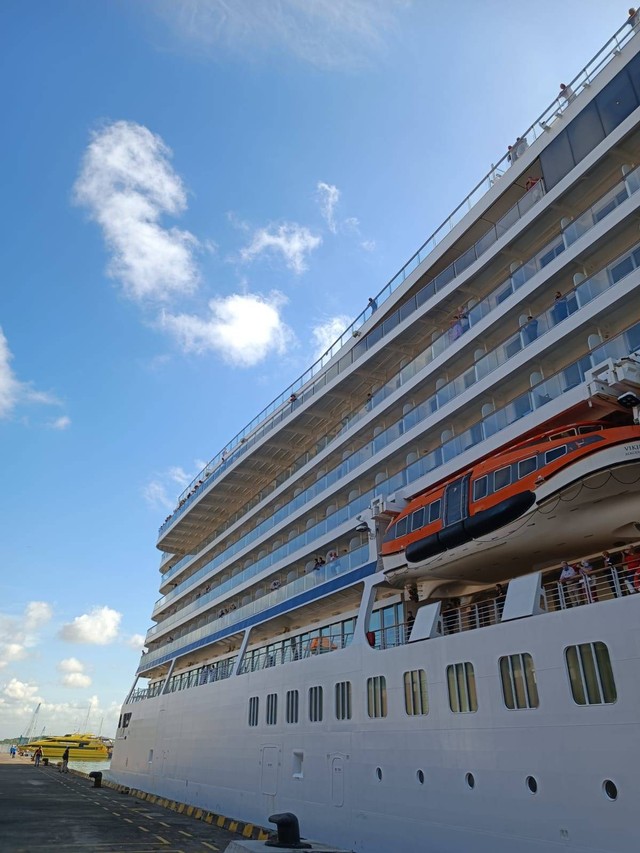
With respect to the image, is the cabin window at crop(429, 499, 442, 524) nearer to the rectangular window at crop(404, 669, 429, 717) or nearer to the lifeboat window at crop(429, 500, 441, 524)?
the lifeboat window at crop(429, 500, 441, 524)

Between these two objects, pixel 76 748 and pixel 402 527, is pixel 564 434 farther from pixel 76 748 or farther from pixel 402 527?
pixel 76 748

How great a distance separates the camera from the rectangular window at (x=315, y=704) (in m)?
15.2

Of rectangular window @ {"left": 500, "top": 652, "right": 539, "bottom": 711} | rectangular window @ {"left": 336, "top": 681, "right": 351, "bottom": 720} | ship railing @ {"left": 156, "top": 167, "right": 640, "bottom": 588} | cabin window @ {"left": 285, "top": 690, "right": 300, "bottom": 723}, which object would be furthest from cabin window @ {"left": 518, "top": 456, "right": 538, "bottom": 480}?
cabin window @ {"left": 285, "top": 690, "right": 300, "bottom": 723}

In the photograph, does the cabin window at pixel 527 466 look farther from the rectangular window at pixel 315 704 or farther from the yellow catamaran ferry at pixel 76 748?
the yellow catamaran ferry at pixel 76 748

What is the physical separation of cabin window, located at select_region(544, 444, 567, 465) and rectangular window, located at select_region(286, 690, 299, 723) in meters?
9.93

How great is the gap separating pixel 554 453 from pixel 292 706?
10.5 m

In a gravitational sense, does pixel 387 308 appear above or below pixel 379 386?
above

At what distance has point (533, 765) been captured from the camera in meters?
9.30

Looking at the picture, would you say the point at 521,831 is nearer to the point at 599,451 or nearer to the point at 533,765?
the point at 533,765

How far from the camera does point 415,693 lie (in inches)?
479

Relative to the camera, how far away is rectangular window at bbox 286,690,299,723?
53.8 feet

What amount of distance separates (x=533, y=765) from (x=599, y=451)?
5.14 m

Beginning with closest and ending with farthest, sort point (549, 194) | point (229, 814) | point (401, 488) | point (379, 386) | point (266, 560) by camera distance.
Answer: point (549, 194)
point (401, 488)
point (229, 814)
point (379, 386)
point (266, 560)

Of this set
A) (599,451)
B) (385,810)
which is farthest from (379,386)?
(385,810)
